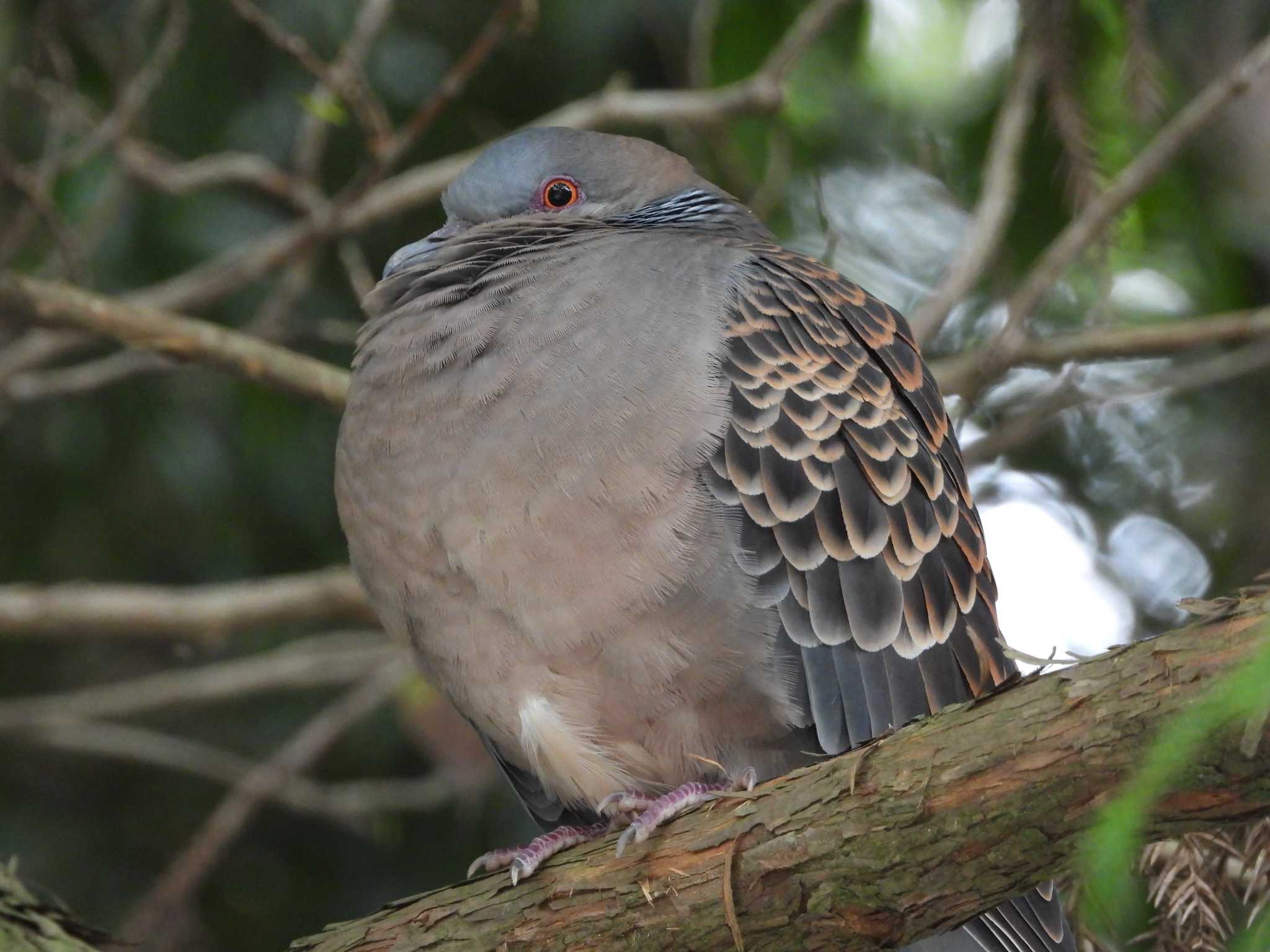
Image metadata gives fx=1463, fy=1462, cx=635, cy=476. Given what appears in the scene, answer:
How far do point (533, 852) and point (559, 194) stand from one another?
1.63m

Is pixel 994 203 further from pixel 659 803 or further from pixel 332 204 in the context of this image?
pixel 659 803

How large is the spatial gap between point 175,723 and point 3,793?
65cm

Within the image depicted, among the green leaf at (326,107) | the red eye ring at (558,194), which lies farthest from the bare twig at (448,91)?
the red eye ring at (558,194)

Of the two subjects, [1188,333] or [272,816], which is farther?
[272,816]

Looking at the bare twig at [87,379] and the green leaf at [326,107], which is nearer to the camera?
the green leaf at [326,107]

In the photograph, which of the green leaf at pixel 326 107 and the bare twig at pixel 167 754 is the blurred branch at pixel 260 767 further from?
the green leaf at pixel 326 107

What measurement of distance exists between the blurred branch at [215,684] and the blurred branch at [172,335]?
1.10 meters

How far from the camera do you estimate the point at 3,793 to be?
539 cm

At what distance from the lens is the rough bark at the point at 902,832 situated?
5.78ft

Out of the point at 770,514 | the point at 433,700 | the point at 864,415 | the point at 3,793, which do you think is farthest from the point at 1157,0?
the point at 3,793

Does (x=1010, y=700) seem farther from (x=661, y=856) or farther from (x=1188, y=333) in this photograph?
(x=1188, y=333)

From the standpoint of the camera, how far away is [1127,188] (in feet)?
12.3

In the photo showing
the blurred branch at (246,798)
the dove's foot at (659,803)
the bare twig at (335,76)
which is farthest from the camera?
the blurred branch at (246,798)

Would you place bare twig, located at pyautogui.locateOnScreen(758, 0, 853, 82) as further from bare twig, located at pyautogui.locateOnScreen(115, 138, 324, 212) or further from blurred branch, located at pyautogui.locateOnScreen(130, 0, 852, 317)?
bare twig, located at pyautogui.locateOnScreen(115, 138, 324, 212)
